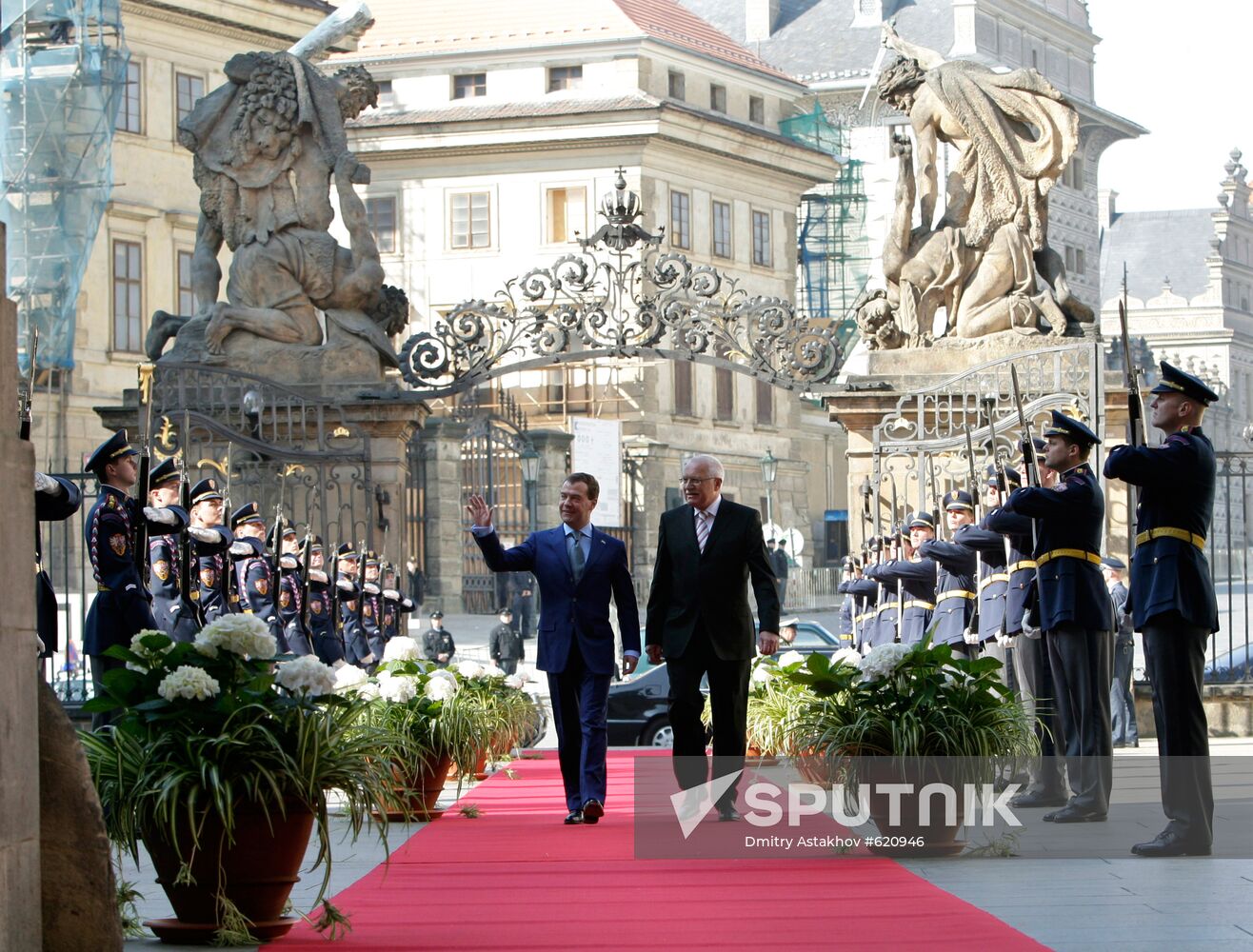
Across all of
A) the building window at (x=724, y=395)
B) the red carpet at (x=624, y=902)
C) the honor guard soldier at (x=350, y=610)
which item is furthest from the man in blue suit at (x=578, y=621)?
the building window at (x=724, y=395)

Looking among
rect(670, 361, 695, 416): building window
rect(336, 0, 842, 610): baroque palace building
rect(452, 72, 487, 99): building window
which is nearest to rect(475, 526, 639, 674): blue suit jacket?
rect(336, 0, 842, 610): baroque palace building

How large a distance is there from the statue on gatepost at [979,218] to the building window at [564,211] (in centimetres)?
3882

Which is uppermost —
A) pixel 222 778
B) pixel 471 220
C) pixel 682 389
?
pixel 471 220

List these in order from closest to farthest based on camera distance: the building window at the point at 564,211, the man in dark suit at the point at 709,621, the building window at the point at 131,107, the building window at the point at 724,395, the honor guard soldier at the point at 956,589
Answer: the man in dark suit at the point at 709,621 → the honor guard soldier at the point at 956,589 → the building window at the point at 131,107 → the building window at the point at 564,211 → the building window at the point at 724,395

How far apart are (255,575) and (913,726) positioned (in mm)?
6814

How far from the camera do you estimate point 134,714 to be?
7.21 meters

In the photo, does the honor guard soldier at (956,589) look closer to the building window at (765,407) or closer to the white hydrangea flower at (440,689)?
the white hydrangea flower at (440,689)

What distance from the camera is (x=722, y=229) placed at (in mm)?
60812

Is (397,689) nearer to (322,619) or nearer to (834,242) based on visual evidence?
(322,619)

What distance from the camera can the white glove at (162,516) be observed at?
1139 centimetres

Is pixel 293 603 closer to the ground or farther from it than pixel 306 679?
closer to the ground

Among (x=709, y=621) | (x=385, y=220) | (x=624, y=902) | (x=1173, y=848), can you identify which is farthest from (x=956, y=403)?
(x=385, y=220)

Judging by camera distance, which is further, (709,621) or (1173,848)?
(709,621)

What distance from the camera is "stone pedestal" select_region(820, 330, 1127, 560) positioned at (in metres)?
17.2
